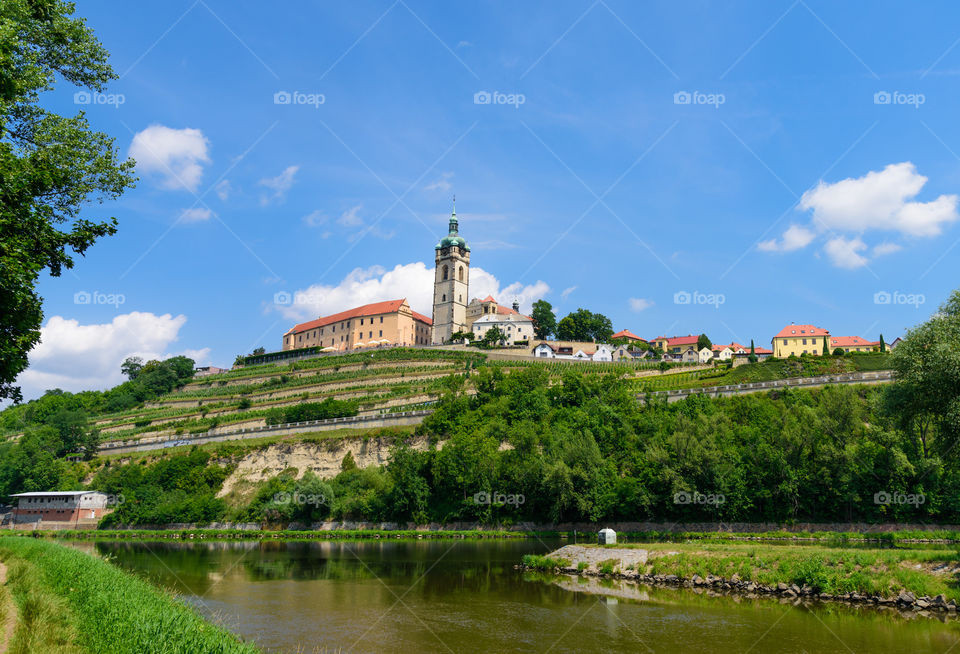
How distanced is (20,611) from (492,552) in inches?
1272

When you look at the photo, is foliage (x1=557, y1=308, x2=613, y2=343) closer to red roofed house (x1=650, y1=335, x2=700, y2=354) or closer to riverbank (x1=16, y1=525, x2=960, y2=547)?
red roofed house (x1=650, y1=335, x2=700, y2=354)

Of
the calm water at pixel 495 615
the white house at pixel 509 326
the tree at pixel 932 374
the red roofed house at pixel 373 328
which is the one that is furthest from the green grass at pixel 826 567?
the red roofed house at pixel 373 328

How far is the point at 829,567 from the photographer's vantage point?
25875 millimetres

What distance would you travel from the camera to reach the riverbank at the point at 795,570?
2339 cm

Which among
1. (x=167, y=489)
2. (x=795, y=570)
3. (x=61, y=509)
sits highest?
(x=795, y=570)

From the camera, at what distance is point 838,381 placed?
63406 millimetres

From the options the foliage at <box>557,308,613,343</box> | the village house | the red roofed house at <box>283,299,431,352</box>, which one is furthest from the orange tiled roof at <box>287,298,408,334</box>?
the village house

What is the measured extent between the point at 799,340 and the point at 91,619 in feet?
380

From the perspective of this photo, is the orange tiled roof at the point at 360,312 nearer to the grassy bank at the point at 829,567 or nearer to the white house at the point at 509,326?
the white house at the point at 509,326

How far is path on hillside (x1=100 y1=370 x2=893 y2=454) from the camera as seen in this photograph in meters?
63.6

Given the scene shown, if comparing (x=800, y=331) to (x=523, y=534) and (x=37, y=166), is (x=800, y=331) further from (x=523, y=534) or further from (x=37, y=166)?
(x=37, y=166)

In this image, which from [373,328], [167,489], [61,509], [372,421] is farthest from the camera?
[373,328]

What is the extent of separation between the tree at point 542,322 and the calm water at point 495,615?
328 ft

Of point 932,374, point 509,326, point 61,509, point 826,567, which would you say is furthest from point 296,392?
point 932,374
